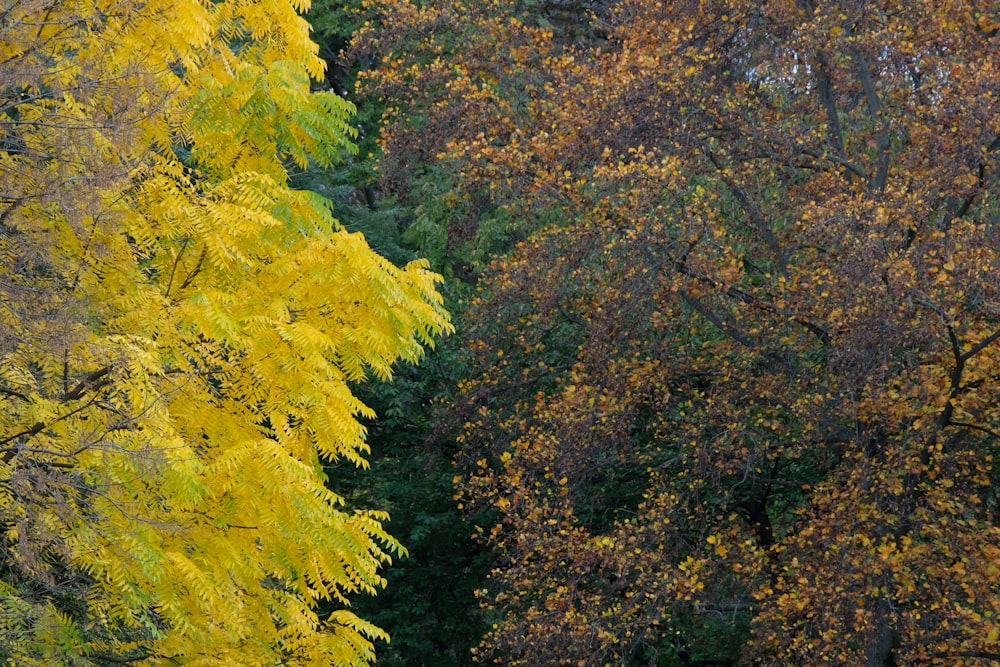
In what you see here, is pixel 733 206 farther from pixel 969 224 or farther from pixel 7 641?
pixel 7 641

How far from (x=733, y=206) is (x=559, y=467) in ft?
10.6

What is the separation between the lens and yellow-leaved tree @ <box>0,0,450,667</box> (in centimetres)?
653

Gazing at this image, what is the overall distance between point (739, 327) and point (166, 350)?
268 inches

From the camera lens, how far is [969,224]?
10.4 meters

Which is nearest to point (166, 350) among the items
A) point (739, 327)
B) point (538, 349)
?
point (739, 327)

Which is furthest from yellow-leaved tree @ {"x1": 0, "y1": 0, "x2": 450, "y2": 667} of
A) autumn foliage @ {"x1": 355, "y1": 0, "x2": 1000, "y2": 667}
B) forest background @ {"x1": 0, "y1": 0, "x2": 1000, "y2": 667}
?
autumn foliage @ {"x1": 355, "y1": 0, "x2": 1000, "y2": 667}

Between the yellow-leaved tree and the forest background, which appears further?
the forest background

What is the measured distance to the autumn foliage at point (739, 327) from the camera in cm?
1024

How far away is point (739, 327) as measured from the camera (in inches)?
495

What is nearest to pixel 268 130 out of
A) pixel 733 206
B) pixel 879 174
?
pixel 733 206

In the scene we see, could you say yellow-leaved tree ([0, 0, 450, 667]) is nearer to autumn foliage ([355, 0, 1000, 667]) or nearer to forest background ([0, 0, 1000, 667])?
forest background ([0, 0, 1000, 667])

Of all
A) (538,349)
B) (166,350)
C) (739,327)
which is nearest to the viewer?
(166,350)

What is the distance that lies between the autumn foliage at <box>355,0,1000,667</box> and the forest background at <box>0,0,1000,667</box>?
5 cm

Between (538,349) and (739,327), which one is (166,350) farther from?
(538,349)
